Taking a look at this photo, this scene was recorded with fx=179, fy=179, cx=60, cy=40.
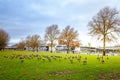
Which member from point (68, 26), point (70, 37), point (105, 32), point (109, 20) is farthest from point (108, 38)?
point (68, 26)

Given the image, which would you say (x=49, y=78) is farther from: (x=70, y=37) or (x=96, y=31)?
(x=70, y=37)

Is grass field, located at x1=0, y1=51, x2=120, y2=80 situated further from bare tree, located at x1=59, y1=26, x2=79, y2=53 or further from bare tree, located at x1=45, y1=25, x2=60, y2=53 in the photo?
bare tree, located at x1=45, y1=25, x2=60, y2=53

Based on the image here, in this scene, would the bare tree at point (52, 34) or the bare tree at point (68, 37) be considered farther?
the bare tree at point (52, 34)

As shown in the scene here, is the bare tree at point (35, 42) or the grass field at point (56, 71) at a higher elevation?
the bare tree at point (35, 42)

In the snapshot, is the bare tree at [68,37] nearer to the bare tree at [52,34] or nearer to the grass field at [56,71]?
the bare tree at [52,34]

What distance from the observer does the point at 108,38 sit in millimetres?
62781

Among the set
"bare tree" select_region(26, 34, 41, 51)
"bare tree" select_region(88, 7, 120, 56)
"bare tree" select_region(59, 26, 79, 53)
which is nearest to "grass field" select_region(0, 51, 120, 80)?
"bare tree" select_region(88, 7, 120, 56)

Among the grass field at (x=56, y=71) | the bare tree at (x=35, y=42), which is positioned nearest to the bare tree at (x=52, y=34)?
the bare tree at (x=35, y=42)

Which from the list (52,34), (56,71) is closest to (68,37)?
(52,34)

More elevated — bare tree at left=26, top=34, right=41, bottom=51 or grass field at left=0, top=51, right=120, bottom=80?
bare tree at left=26, top=34, right=41, bottom=51

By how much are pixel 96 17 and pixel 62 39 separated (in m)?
34.9

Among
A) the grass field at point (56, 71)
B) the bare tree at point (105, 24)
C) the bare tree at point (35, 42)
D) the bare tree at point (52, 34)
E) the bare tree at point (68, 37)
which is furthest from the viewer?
the bare tree at point (35, 42)

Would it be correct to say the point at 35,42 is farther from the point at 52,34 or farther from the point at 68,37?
the point at 68,37

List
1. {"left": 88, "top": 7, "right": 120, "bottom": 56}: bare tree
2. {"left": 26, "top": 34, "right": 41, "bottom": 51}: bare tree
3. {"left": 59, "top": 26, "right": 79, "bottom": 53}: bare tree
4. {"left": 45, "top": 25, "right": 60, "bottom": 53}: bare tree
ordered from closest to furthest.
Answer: {"left": 88, "top": 7, "right": 120, "bottom": 56}: bare tree < {"left": 59, "top": 26, "right": 79, "bottom": 53}: bare tree < {"left": 45, "top": 25, "right": 60, "bottom": 53}: bare tree < {"left": 26, "top": 34, "right": 41, "bottom": 51}: bare tree
